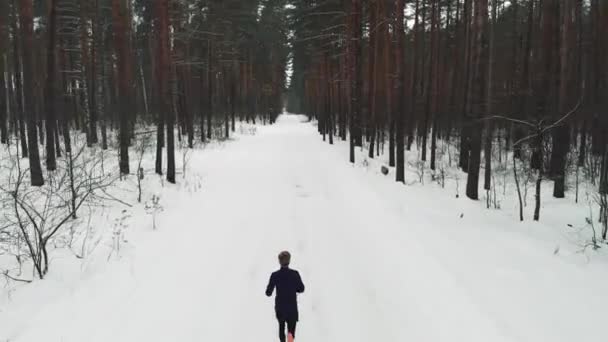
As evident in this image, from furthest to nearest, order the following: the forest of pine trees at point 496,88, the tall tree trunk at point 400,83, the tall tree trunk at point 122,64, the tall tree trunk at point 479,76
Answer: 1. the tall tree trunk at point 400,83
2. the tall tree trunk at point 122,64
3. the forest of pine trees at point 496,88
4. the tall tree trunk at point 479,76

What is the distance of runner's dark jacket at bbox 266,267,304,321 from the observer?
172 inches

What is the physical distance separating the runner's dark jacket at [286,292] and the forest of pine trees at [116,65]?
615 cm

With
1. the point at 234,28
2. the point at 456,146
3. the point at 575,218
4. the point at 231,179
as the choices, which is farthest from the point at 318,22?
the point at 575,218

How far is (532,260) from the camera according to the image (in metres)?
6.45

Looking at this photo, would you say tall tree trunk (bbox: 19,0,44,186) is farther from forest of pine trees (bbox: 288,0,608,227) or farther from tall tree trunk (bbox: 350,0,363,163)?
tall tree trunk (bbox: 350,0,363,163)

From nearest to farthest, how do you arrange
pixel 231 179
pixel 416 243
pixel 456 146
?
pixel 416 243, pixel 231 179, pixel 456 146

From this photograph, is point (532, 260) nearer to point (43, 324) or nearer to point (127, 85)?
point (43, 324)

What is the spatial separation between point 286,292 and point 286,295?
1.3 inches

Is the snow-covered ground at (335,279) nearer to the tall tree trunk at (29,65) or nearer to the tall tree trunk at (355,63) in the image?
the tall tree trunk at (29,65)

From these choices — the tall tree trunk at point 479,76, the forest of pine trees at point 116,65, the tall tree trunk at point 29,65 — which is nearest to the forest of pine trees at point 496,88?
the tall tree trunk at point 479,76

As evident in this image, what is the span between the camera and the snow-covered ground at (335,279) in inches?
184

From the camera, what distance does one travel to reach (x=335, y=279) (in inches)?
242

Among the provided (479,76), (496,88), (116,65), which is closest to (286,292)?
(479,76)

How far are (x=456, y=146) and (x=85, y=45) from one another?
2080 centimetres
